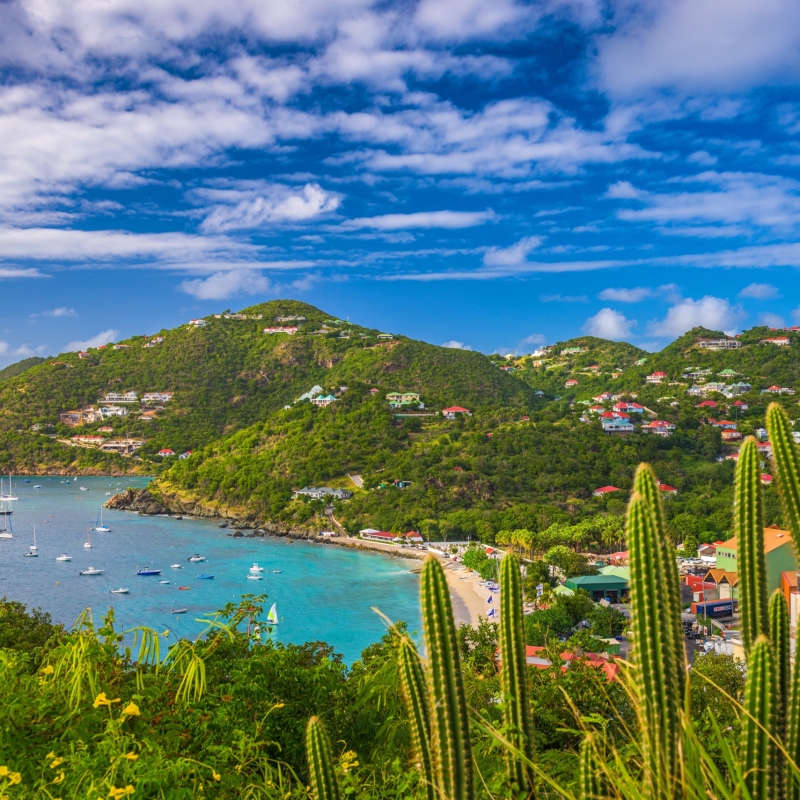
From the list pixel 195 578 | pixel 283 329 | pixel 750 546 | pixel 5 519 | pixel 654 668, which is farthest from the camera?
pixel 283 329

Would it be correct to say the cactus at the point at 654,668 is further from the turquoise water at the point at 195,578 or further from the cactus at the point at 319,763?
the turquoise water at the point at 195,578

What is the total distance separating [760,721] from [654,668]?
0.98 ft

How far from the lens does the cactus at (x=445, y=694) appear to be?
150cm

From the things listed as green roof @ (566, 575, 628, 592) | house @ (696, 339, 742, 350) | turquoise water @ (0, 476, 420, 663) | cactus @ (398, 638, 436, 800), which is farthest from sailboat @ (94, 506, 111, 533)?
house @ (696, 339, 742, 350)

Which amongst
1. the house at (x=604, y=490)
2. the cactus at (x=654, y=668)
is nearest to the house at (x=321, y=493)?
the house at (x=604, y=490)

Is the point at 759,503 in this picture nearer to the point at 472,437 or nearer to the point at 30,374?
the point at 472,437

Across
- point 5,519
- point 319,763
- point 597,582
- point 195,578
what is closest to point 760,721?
point 319,763

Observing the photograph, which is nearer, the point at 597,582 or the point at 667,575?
the point at 667,575

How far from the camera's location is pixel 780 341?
2468 inches

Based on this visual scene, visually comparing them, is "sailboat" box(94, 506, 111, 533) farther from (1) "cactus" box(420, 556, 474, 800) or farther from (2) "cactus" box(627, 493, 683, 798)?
(2) "cactus" box(627, 493, 683, 798)

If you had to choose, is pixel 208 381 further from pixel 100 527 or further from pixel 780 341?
pixel 780 341

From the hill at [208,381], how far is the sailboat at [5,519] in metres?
15.0

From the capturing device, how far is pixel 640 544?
1434 mm

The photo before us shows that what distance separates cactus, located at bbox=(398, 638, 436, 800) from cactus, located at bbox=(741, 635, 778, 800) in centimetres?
76
